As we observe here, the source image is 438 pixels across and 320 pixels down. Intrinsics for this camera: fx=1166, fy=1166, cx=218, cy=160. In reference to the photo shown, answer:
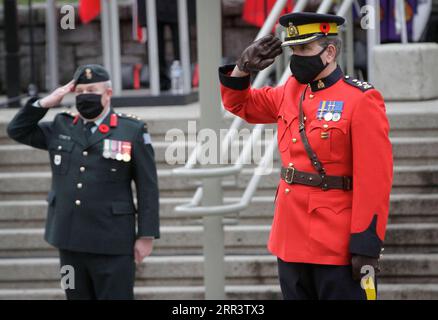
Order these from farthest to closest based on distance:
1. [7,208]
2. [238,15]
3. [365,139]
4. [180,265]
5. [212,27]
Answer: [238,15], [7,208], [180,265], [212,27], [365,139]

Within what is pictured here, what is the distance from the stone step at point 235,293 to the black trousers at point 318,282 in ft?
8.65

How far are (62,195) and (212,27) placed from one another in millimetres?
1528

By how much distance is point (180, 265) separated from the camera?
8070mm

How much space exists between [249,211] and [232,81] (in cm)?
317

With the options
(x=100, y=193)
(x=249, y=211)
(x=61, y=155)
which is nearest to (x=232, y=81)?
(x=100, y=193)

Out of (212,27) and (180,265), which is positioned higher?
(212,27)

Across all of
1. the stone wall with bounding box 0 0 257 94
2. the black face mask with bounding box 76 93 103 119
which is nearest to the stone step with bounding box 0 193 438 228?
the black face mask with bounding box 76 93 103 119

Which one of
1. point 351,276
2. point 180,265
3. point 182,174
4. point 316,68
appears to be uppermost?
point 316,68

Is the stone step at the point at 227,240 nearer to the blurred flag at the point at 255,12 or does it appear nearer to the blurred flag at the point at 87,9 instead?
the blurred flag at the point at 87,9

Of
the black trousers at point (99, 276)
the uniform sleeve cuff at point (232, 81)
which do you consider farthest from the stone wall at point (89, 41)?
the uniform sleeve cuff at point (232, 81)

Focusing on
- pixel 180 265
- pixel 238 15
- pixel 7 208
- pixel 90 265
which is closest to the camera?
pixel 90 265

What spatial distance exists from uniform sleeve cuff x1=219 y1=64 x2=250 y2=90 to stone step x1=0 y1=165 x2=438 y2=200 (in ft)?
8.92

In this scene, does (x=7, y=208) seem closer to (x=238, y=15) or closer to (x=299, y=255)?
(x=299, y=255)

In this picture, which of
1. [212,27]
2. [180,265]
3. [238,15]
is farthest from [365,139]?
[238,15]
